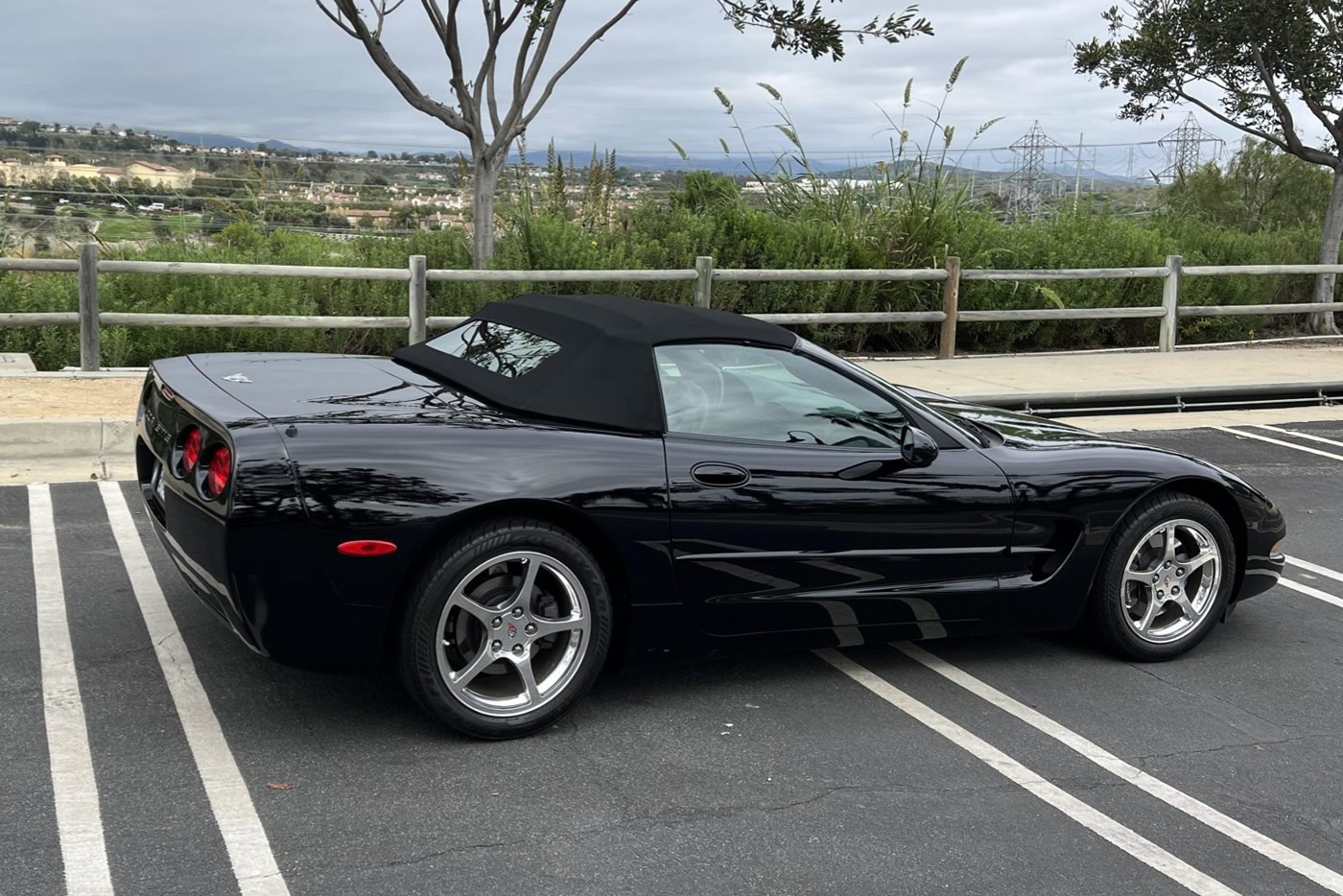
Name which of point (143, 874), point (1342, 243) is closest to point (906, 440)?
point (143, 874)

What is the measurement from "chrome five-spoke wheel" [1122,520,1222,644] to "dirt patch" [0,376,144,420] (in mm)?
5907

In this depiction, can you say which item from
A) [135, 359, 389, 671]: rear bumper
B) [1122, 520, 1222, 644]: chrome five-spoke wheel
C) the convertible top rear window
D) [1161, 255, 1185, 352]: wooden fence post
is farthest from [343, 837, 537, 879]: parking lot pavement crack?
[1161, 255, 1185, 352]: wooden fence post

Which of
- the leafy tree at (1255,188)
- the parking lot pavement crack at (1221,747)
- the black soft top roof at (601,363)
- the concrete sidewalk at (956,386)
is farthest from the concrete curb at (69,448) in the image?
the leafy tree at (1255,188)

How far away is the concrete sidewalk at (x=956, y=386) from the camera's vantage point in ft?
25.7

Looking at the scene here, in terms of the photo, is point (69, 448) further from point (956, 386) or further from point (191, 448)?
point (956, 386)

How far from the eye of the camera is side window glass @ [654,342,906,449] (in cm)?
465

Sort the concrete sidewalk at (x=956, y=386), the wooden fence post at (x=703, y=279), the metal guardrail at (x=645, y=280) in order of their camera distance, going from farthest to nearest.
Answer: the wooden fence post at (x=703, y=279), the metal guardrail at (x=645, y=280), the concrete sidewalk at (x=956, y=386)

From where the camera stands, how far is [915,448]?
4.75m

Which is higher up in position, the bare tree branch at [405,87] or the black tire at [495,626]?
the bare tree branch at [405,87]

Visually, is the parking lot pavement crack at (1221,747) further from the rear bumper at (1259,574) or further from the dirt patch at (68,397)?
the dirt patch at (68,397)

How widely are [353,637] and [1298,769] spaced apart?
3.09 metres

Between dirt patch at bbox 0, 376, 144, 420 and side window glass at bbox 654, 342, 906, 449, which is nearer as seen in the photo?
side window glass at bbox 654, 342, 906, 449

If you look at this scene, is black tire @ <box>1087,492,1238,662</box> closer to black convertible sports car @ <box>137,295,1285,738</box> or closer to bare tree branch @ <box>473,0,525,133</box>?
black convertible sports car @ <box>137,295,1285,738</box>

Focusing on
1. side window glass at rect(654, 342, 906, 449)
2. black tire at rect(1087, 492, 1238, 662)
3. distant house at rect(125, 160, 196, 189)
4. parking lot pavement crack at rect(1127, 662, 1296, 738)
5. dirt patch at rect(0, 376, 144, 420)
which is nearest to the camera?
side window glass at rect(654, 342, 906, 449)
